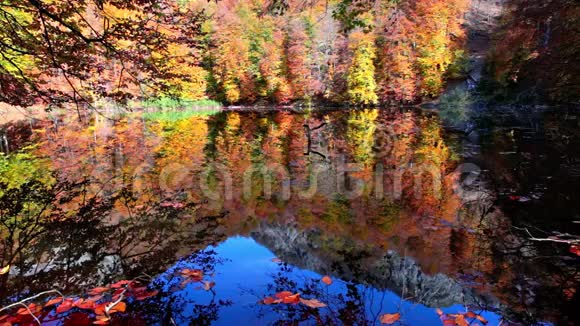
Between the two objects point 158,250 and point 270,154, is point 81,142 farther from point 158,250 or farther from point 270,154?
point 158,250

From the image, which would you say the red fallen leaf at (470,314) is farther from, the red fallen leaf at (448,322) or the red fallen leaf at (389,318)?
the red fallen leaf at (389,318)

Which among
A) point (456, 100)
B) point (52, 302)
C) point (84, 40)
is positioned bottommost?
point (52, 302)

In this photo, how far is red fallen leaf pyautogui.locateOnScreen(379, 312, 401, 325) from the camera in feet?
11.8

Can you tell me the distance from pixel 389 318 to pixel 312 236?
2.44 metres

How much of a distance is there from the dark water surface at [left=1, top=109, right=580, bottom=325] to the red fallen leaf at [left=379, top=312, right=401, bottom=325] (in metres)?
0.15

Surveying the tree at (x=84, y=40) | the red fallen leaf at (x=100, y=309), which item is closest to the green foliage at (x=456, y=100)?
the tree at (x=84, y=40)

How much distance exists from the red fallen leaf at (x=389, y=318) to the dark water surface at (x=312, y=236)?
153 mm

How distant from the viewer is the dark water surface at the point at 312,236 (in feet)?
12.9

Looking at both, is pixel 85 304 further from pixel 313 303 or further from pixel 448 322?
pixel 448 322

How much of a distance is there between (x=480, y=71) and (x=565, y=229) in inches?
1451

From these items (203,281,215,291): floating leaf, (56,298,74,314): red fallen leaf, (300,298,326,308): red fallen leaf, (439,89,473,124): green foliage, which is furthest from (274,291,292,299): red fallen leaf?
(439,89,473,124): green foliage

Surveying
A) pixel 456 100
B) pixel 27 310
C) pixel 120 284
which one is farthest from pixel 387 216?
pixel 456 100

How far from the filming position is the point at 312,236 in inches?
236

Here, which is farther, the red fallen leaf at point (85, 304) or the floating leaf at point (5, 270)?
the floating leaf at point (5, 270)
